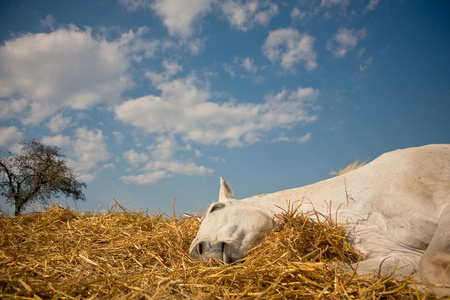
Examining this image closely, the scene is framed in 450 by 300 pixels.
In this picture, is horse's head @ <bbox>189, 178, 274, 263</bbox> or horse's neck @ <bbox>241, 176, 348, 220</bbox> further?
horse's neck @ <bbox>241, 176, 348, 220</bbox>

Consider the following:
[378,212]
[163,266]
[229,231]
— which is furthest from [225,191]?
[378,212]

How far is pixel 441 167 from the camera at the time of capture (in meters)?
2.95

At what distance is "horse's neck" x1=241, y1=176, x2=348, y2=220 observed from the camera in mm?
3250

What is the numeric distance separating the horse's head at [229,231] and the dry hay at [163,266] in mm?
106

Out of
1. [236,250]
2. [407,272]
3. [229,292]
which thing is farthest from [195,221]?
[407,272]

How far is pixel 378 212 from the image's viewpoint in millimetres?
2959

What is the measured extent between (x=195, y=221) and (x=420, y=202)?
3117 millimetres

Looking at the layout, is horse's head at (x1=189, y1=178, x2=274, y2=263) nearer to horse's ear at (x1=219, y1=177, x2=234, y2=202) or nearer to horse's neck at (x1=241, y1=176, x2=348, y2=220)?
horse's neck at (x1=241, y1=176, x2=348, y2=220)

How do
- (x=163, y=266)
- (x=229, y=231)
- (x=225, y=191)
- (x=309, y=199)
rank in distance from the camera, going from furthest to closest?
1. (x=225, y=191)
2. (x=309, y=199)
3. (x=229, y=231)
4. (x=163, y=266)

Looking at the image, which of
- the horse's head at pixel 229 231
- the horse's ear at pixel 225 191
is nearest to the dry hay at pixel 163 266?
the horse's head at pixel 229 231

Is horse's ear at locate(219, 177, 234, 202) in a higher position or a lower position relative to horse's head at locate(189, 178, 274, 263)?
higher

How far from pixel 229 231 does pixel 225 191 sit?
118 cm

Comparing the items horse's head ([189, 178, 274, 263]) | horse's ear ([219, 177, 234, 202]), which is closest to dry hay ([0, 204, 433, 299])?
horse's head ([189, 178, 274, 263])

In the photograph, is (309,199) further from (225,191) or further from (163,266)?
(163,266)
